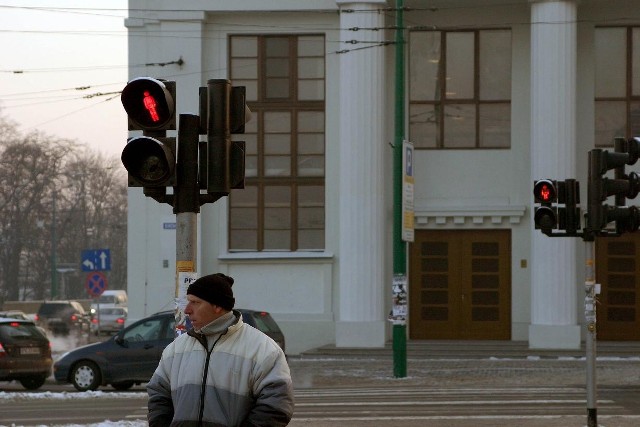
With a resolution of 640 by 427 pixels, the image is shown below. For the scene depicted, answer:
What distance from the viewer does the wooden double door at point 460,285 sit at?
112ft

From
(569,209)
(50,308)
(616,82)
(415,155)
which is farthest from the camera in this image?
(50,308)

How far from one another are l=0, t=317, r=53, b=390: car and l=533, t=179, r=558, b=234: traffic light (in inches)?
472

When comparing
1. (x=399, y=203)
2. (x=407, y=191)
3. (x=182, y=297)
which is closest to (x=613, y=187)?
(x=182, y=297)

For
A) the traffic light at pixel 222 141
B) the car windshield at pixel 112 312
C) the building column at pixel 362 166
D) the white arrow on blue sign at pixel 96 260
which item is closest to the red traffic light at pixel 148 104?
the traffic light at pixel 222 141

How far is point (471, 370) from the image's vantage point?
2727cm

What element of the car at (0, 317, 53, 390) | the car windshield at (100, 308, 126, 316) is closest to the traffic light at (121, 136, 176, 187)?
the car at (0, 317, 53, 390)

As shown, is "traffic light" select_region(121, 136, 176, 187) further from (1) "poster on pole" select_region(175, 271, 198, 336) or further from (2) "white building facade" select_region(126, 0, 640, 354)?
(2) "white building facade" select_region(126, 0, 640, 354)

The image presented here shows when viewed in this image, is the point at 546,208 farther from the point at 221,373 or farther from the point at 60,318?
the point at 60,318

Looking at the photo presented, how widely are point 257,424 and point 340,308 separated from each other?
2723cm

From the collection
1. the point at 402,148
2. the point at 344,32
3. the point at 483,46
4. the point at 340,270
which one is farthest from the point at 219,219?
the point at 402,148

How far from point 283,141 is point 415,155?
131 inches

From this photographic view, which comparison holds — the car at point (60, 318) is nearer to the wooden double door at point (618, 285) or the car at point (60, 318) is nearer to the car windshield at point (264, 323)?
the wooden double door at point (618, 285)

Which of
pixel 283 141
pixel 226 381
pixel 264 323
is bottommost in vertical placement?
pixel 264 323

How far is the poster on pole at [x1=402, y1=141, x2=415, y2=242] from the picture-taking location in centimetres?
2462
